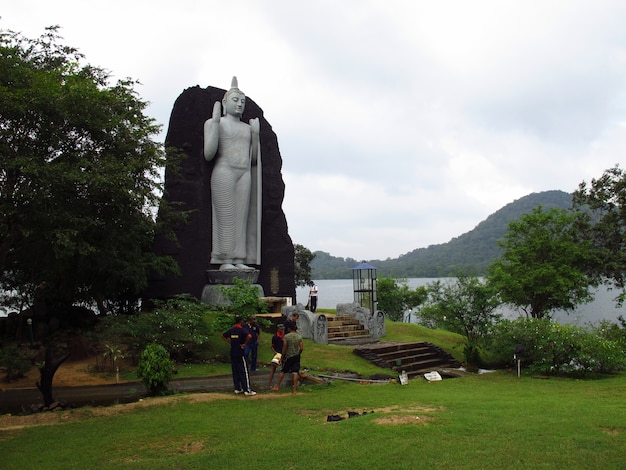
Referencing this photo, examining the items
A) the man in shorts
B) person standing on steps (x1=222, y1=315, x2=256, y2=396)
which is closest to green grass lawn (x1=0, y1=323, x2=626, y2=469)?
person standing on steps (x1=222, y1=315, x2=256, y2=396)

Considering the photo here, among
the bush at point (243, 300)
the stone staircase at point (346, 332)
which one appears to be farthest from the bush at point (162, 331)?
the stone staircase at point (346, 332)

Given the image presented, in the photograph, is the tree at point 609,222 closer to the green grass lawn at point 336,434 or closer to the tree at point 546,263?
the tree at point 546,263

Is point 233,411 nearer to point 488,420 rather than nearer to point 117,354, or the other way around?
point 488,420

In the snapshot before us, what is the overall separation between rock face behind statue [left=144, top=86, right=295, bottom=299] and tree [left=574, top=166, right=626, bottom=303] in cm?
1137

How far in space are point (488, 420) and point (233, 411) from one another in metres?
3.72

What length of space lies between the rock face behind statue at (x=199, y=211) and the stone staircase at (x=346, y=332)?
2904mm

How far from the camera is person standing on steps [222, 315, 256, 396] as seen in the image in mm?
9797

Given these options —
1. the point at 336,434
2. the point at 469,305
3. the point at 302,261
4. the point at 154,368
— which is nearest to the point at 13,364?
the point at 154,368

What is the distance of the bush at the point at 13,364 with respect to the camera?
36.6 feet

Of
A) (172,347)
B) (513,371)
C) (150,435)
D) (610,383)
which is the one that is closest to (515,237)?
(513,371)

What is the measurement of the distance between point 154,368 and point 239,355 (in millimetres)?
1488

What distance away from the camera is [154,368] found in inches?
379

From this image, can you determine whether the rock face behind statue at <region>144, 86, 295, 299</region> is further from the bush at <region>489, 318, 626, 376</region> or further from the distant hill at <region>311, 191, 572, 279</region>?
the distant hill at <region>311, 191, 572, 279</region>

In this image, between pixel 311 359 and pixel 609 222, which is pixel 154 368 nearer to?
pixel 311 359
